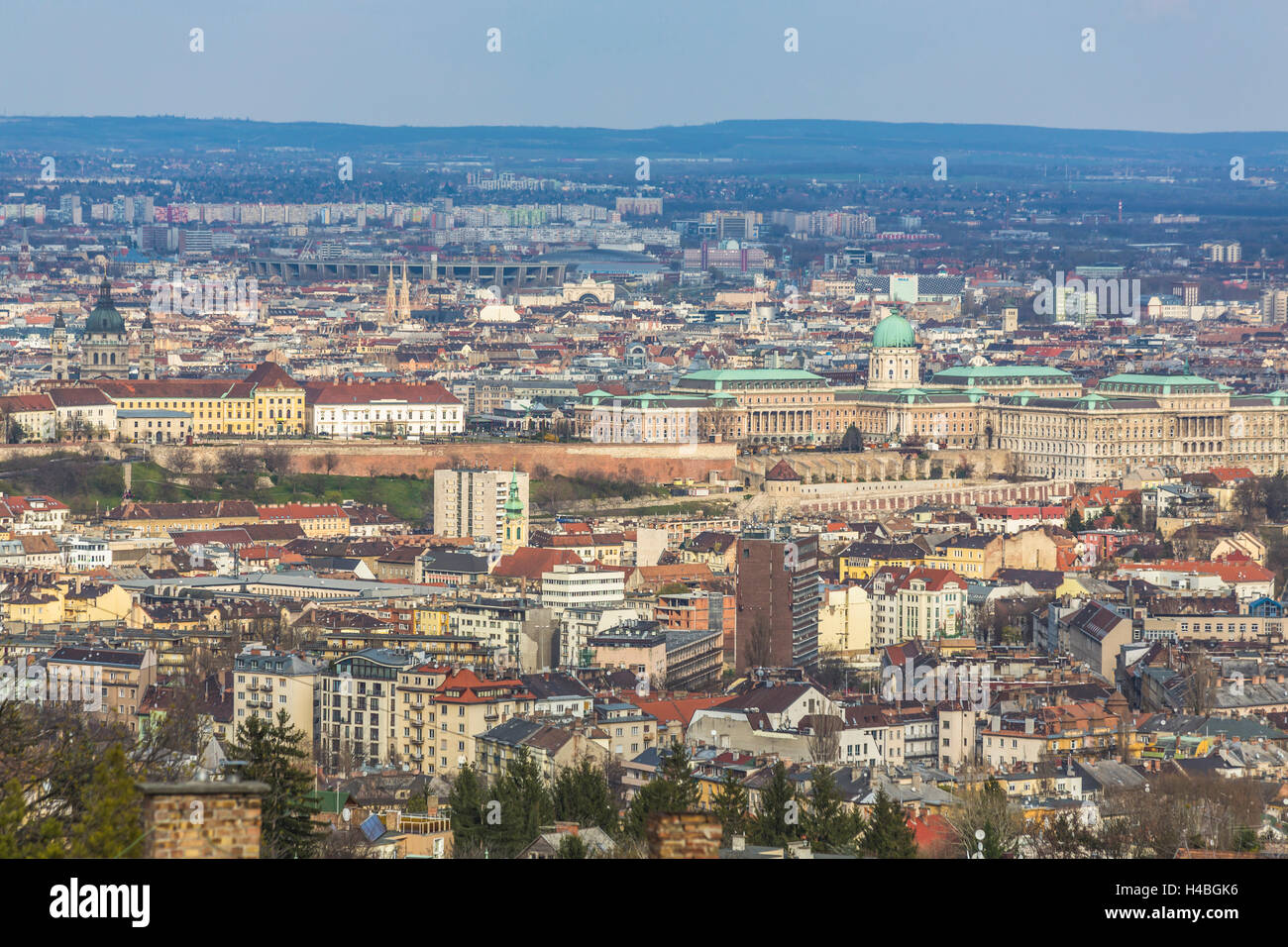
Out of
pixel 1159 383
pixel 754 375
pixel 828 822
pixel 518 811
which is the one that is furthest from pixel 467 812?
pixel 754 375

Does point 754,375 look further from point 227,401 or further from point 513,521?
→ point 513,521

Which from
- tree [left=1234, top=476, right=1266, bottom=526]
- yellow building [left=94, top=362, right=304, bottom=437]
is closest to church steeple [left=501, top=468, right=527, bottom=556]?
tree [left=1234, top=476, right=1266, bottom=526]

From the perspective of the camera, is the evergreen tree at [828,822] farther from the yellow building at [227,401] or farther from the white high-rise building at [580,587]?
the yellow building at [227,401]

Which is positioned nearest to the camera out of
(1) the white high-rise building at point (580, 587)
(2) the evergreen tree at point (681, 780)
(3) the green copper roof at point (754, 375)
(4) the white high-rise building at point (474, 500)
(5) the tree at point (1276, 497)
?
(2) the evergreen tree at point (681, 780)

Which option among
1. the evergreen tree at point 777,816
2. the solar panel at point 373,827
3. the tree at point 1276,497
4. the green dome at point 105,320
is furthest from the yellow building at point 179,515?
the evergreen tree at point 777,816

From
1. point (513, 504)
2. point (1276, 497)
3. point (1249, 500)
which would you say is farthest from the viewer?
point (1276, 497)
